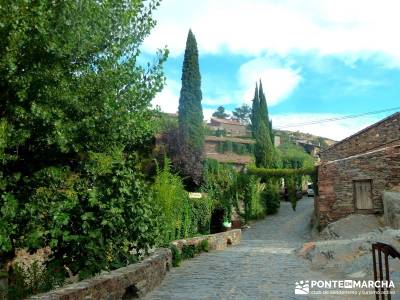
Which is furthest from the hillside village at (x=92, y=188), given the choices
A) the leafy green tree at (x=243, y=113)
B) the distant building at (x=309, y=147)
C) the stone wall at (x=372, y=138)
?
the leafy green tree at (x=243, y=113)

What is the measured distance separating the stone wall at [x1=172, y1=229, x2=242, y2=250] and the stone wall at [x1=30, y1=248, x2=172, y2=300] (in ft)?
12.4

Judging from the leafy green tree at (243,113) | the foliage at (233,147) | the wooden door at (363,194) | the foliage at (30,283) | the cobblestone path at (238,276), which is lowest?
the cobblestone path at (238,276)

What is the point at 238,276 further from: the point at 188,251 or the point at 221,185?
the point at 221,185

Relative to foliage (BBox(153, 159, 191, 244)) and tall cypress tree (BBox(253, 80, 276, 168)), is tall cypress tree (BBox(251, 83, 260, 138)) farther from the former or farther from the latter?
foliage (BBox(153, 159, 191, 244))

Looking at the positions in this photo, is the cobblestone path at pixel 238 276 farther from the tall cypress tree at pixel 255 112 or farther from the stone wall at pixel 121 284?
the tall cypress tree at pixel 255 112

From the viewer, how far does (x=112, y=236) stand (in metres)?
8.16

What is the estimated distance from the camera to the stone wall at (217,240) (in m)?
14.5

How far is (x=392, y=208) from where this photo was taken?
17.8 m

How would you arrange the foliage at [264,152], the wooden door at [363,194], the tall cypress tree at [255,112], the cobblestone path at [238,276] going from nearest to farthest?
1. the cobblestone path at [238,276]
2. the wooden door at [363,194]
3. the foliage at [264,152]
4. the tall cypress tree at [255,112]

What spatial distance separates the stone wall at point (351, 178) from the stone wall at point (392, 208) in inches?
40.5

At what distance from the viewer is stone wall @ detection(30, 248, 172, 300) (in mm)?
5588

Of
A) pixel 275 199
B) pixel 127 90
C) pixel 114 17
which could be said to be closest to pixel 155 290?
pixel 127 90

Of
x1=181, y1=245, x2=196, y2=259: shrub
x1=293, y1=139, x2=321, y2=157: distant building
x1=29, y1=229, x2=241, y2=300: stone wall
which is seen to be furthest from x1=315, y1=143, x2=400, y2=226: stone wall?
x1=293, y1=139, x2=321, y2=157: distant building

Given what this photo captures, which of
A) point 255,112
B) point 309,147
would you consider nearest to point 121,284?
point 255,112
